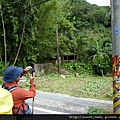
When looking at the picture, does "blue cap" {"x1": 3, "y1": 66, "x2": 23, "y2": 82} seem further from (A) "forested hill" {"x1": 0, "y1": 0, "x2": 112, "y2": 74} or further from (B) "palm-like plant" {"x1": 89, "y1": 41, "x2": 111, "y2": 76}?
(B) "palm-like plant" {"x1": 89, "y1": 41, "x2": 111, "y2": 76}

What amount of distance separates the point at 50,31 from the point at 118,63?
450 inches

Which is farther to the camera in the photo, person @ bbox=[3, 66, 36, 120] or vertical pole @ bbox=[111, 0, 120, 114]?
vertical pole @ bbox=[111, 0, 120, 114]

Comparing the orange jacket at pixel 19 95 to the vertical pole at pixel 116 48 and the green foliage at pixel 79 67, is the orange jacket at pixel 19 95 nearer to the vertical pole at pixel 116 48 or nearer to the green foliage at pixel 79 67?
the vertical pole at pixel 116 48

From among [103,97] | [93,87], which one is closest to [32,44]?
[93,87]

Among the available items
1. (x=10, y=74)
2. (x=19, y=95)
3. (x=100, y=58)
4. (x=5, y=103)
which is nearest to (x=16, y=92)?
(x=19, y=95)

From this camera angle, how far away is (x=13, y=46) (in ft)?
44.3

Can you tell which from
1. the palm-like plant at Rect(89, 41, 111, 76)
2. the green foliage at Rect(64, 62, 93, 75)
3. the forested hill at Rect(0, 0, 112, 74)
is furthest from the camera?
the palm-like plant at Rect(89, 41, 111, 76)

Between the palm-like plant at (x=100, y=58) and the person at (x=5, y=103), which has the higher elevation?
the person at (x=5, y=103)

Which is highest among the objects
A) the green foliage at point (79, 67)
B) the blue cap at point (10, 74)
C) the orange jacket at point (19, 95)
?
the blue cap at point (10, 74)

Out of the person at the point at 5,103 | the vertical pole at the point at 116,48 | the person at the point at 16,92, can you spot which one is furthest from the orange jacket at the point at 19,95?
the vertical pole at the point at 116,48

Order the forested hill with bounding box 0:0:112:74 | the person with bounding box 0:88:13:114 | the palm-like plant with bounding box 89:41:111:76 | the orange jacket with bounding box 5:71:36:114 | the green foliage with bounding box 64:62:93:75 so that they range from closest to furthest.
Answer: the person with bounding box 0:88:13:114 → the orange jacket with bounding box 5:71:36:114 → the forested hill with bounding box 0:0:112:74 → the green foliage with bounding box 64:62:93:75 → the palm-like plant with bounding box 89:41:111:76

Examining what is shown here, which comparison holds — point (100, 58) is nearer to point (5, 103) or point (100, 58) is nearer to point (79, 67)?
point (79, 67)

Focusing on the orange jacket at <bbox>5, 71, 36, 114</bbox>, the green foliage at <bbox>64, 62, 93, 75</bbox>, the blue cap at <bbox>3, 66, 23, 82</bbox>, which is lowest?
the green foliage at <bbox>64, 62, 93, 75</bbox>

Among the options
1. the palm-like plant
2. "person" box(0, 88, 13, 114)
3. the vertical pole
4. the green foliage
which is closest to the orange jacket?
"person" box(0, 88, 13, 114)
